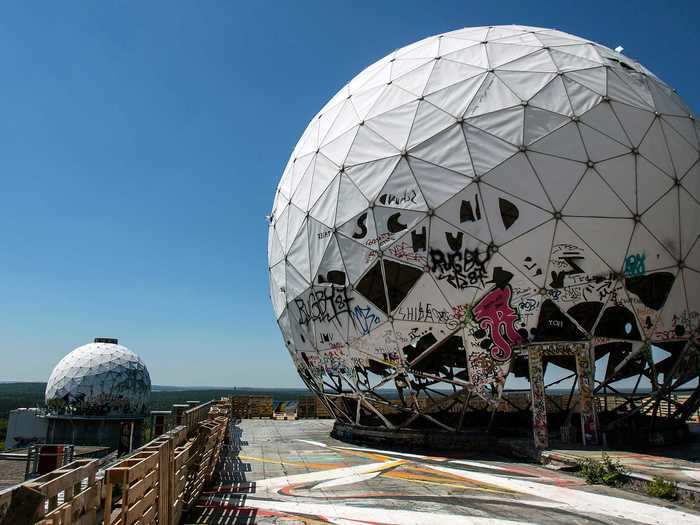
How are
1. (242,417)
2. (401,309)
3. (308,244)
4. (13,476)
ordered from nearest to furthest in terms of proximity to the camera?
1. (401,309)
2. (308,244)
3. (13,476)
4. (242,417)

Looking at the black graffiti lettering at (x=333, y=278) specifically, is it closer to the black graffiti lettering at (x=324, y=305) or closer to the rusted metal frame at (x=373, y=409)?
the black graffiti lettering at (x=324, y=305)

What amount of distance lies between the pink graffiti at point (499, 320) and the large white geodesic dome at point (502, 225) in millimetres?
35

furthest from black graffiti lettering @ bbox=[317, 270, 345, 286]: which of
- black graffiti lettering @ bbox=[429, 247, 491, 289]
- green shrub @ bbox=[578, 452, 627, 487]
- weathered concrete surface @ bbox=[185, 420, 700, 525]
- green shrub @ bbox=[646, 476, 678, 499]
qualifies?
green shrub @ bbox=[646, 476, 678, 499]

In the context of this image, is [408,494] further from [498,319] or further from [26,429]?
[26,429]

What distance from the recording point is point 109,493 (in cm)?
335

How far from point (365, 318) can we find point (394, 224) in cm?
266

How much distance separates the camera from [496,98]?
43.7ft

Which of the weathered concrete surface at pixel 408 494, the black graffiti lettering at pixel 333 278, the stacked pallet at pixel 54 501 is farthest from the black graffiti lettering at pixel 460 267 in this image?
the stacked pallet at pixel 54 501

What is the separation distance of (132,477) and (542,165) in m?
11.6

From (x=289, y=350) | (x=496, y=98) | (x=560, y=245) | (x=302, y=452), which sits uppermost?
(x=496, y=98)

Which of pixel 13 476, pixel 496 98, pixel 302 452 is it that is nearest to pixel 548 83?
pixel 496 98

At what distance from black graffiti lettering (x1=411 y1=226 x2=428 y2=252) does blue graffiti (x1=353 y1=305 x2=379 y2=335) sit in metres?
2.10

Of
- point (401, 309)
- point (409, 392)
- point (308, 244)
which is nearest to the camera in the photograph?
point (401, 309)

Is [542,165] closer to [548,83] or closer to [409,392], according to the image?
[548,83]
